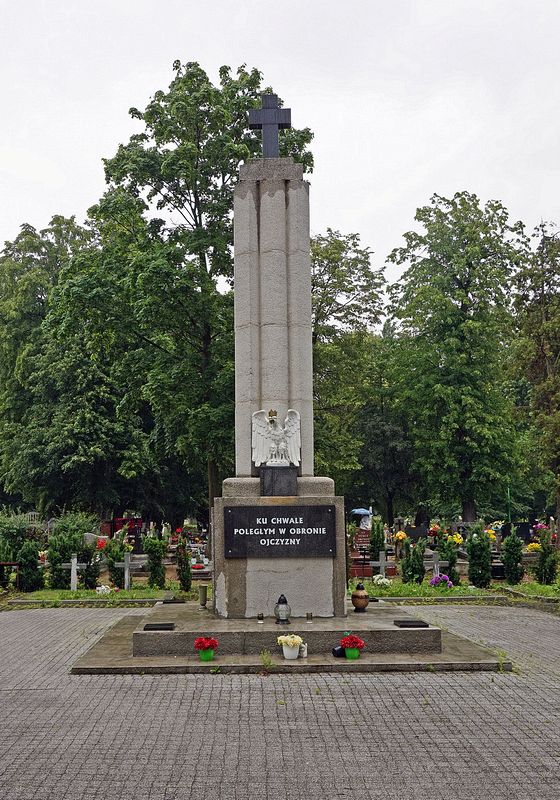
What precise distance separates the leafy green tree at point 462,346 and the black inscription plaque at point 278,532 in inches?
798

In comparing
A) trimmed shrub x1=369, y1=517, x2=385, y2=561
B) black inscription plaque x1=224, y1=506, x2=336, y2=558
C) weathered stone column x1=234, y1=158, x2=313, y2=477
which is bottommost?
trimmed shrub x1=369, y1=517, x2=385, y2=561

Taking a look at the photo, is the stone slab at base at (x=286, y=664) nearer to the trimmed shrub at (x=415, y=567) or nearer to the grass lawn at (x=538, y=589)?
the grass lawn at (x=538, y=589)

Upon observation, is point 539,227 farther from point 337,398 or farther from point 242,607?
point 242,607

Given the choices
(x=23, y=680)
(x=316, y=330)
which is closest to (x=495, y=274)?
(x=316, y=330)

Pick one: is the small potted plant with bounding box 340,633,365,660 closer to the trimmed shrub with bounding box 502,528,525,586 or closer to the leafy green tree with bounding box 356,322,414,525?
the trimmed shrub with bounding box 502,528,525,586

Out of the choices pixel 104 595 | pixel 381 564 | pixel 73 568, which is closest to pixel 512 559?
pixel 381 564

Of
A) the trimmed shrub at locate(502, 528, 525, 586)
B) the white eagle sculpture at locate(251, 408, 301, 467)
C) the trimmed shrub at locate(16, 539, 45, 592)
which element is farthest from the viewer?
the trimmed shrub at locate(502, 528, 525, 586)

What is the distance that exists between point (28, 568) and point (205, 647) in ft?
38.5

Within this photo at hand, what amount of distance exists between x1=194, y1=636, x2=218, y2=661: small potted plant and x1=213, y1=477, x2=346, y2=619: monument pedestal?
1694mm

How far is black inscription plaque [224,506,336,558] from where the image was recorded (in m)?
13.4

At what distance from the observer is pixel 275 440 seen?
46.1 feet

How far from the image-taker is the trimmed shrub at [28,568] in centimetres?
2178

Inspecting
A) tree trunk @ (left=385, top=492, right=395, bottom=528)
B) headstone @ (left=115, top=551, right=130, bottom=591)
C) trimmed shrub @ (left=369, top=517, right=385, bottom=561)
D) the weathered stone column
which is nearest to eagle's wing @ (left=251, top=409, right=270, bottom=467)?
the weathered stone column

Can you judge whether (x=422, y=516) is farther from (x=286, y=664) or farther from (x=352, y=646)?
(x=286, y=664)
